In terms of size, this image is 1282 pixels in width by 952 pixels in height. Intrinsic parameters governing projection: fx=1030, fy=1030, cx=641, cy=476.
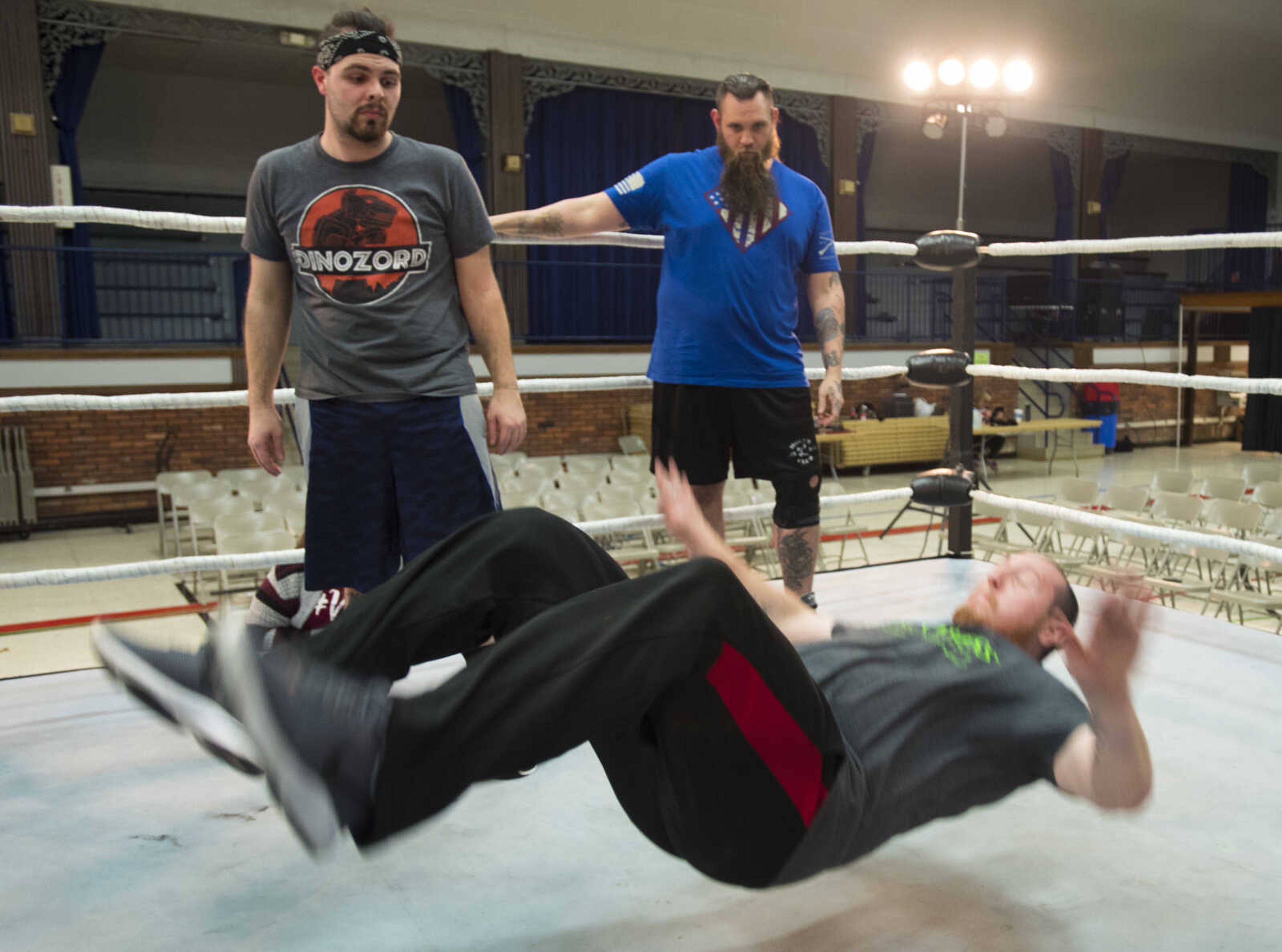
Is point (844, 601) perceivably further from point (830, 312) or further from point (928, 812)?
point (928, 812)

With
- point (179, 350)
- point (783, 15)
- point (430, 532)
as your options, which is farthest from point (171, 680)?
point (783, 15)

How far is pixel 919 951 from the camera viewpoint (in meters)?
1.05

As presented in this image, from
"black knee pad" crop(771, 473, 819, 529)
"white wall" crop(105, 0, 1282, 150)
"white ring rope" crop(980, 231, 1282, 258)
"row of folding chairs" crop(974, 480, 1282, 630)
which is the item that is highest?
"white wall" crop(105, 0, 1282, 150)

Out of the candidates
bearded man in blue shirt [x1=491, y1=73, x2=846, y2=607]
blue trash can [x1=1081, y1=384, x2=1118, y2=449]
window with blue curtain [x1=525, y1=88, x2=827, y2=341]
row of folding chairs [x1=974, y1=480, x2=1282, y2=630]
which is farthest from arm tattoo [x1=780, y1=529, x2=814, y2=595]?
blue trash can [x1=1081, y1=384, x2=1118, y2=449]

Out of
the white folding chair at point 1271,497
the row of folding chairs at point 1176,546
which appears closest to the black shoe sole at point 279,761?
the row of folding chairs at point 1176,546

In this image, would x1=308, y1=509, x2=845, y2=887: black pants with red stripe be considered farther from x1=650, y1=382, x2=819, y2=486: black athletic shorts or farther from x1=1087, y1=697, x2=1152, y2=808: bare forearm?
x1=650, y1=382, x2=819, y2=486: black athletic shorts

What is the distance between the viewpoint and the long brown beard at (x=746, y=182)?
6.35 feet

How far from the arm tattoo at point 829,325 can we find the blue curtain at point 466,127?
7.51m

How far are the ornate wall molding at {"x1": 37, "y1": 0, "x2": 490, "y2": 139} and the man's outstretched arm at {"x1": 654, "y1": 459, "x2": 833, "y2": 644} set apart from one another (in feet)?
27.3

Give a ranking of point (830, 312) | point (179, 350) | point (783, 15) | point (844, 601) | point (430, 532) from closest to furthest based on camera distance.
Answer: point (430, 532) → point (830, 312) → point (844, 601) → point (179, 350) → point (783, 15)

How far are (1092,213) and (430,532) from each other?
41.5ft

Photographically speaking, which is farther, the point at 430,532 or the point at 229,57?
the point at 229,57

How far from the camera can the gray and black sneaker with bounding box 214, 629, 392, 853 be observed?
0.83m

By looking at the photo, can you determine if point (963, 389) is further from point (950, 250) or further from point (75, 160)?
point (75, 160)
